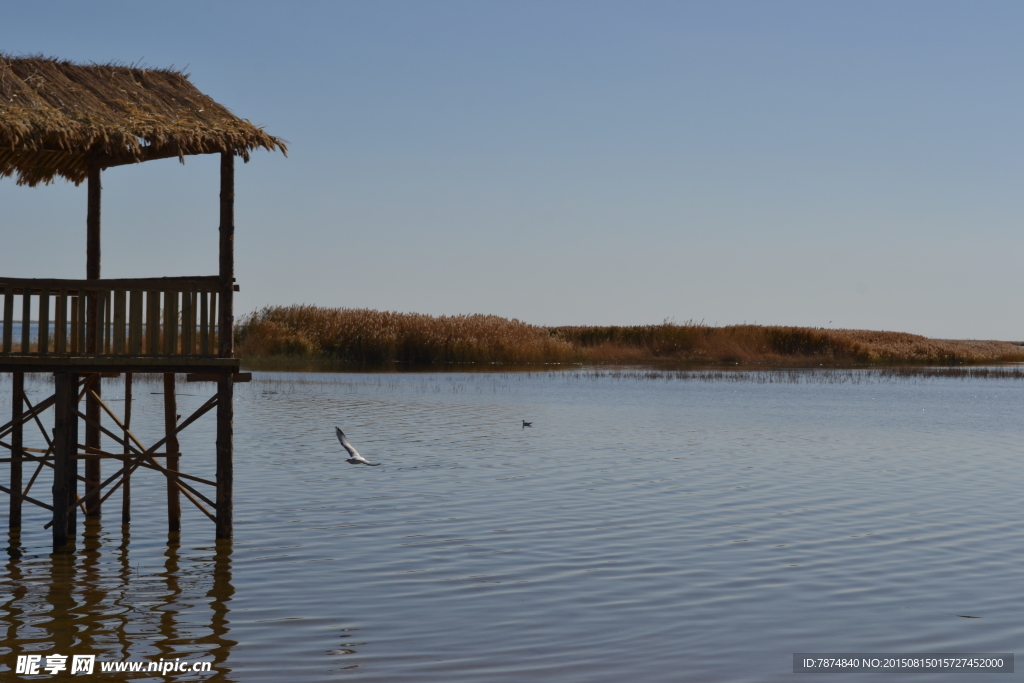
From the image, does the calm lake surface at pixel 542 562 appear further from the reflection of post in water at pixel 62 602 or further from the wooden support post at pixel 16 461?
the wooden support post at pixel 16 461

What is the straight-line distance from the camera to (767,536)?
12.0 metres

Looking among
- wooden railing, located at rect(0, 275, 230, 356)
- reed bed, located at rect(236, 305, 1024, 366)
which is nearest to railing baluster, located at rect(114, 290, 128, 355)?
wooden railing, located at rect(0, 275, 230, 356)

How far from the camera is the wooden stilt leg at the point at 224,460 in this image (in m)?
11.3

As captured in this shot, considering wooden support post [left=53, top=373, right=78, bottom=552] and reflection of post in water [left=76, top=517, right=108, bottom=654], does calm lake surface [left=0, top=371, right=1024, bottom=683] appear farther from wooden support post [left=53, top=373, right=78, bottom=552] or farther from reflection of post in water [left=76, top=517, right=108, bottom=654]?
wooden support post [left=53, top=373, right=78, bottom=552]

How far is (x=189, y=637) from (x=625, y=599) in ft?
11.8

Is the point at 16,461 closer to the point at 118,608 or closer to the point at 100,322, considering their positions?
the point at 100,322

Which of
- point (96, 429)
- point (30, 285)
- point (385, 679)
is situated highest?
point (30, 285)

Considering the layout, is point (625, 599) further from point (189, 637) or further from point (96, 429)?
point (96, 429)

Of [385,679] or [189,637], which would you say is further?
[189,637]

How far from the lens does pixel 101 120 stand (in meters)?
11.3

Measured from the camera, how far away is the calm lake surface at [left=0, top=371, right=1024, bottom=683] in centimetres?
774

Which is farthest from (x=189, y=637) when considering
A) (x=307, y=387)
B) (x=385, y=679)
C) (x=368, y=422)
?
(x=307, y=387)

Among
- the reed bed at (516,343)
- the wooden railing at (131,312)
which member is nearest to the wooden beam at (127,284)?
the wooden railing at (131,312)

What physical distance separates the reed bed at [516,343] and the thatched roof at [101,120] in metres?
33.4
